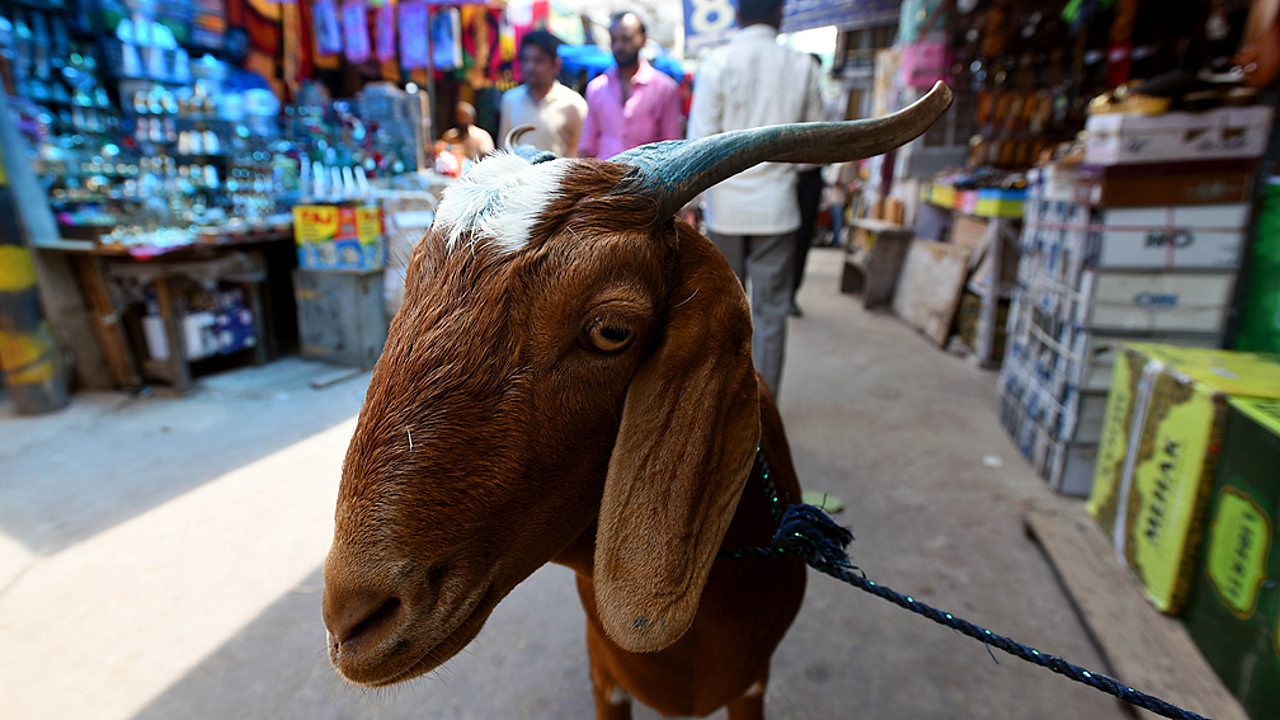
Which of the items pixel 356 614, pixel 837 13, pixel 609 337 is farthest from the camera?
pixel 837 13

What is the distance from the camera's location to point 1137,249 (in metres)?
3.07

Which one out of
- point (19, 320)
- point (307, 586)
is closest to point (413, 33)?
point (19, 320)

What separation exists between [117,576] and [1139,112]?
4880 mm

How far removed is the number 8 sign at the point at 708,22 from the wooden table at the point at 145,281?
22.1 feet

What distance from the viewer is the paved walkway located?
2150 millimetres

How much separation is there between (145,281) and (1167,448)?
5827mm

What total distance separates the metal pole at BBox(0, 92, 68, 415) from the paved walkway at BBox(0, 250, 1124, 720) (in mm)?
177

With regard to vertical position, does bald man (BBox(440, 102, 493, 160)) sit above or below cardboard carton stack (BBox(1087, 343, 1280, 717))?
above

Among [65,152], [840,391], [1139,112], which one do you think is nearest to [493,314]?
[1139,112]

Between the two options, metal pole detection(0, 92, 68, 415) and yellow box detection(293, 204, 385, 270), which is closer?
metal pole detection(0, 92, 68, 415)

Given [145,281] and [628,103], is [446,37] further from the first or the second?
[145,281]

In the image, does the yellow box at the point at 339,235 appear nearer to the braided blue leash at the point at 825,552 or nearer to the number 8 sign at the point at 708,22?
the braided blue leash at the point at 825,552

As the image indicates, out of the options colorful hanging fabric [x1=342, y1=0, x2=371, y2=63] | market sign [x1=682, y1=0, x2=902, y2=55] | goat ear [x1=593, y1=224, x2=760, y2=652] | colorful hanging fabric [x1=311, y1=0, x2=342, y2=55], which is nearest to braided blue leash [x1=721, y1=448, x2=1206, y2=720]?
goat ear [x1=593, y1=224, x2=760, y2=652]

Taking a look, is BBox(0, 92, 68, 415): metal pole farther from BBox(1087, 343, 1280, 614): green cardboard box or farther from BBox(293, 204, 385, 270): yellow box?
BBox(1087, 343, 1280, 614): green cardboard box
